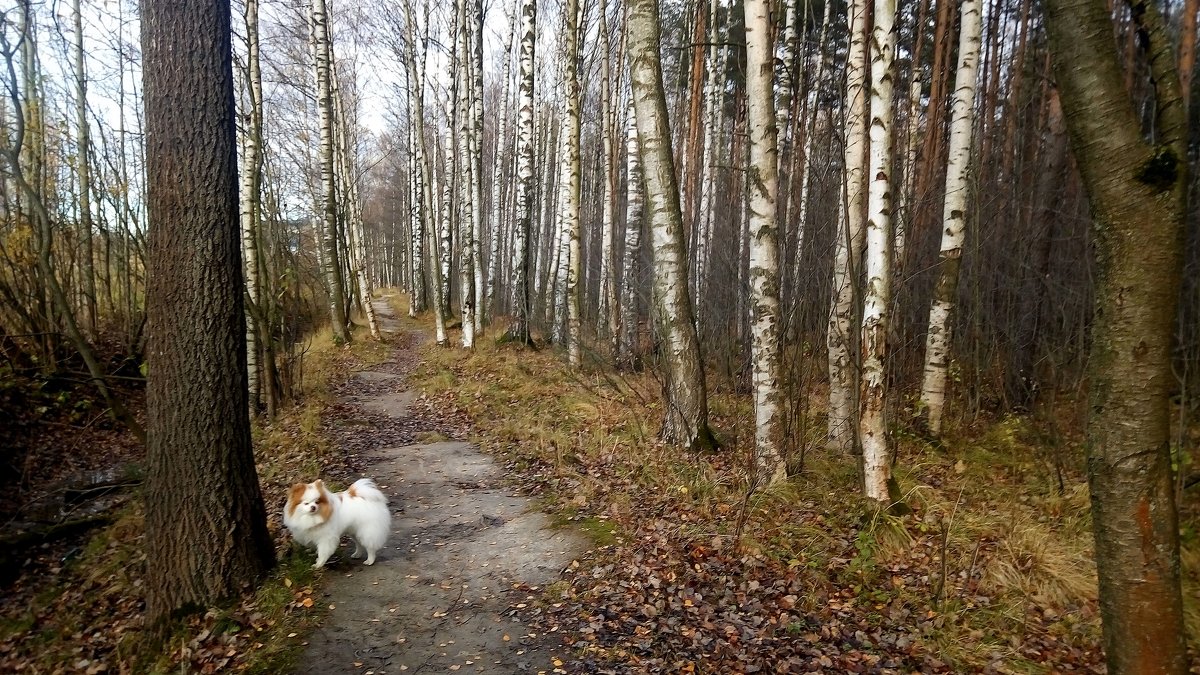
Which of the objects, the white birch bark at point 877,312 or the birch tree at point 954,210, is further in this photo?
the birch tree at point 954,210

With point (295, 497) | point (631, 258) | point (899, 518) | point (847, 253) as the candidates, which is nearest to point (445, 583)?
point (295, 497)

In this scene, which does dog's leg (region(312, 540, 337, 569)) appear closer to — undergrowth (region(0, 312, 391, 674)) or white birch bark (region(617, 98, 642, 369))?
undergrowth (region(0, 312, 391, 674))

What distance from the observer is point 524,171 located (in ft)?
Result: 45.9

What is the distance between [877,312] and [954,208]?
137 inches

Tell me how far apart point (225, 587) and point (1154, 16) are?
6.15 meters

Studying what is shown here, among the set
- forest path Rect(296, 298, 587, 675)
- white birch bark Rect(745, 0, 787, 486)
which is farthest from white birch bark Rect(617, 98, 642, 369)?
white birch bark Rect(745, 0, 787, 486)

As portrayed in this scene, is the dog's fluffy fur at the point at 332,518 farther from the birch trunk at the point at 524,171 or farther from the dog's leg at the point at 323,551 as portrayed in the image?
the birch trunk at the point at 524,171

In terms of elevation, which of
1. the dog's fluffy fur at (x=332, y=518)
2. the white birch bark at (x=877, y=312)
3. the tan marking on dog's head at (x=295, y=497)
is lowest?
the dog's fluffy fur at (x=332, y=518)

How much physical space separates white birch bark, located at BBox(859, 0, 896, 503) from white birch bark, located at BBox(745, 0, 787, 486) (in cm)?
87

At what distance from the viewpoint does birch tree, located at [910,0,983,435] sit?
305 inches

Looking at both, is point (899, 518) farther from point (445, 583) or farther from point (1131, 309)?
point (445, 583)

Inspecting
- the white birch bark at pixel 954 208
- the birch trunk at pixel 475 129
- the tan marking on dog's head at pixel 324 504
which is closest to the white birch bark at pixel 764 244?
the white birch bark at pixel 954 208

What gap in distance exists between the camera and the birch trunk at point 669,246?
23.4 ft

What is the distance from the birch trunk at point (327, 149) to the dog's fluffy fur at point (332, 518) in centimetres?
1232
